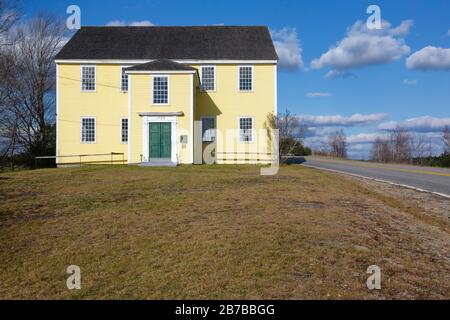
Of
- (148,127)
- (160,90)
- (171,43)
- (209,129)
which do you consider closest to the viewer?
(148,127)

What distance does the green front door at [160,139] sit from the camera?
81.5 ft

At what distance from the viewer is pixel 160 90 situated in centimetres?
2492

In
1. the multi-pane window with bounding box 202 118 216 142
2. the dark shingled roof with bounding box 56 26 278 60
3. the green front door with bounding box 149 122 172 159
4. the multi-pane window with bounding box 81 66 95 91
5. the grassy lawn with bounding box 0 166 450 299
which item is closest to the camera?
the grassy lawn with bounding box 0 166 450 299

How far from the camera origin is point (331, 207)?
1002 centimetres

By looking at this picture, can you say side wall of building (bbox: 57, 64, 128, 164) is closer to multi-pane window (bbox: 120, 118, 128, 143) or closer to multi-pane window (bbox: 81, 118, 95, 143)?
multi-pane window (bbox: 120, 118, 128, 143)

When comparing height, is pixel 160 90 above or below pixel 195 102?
above

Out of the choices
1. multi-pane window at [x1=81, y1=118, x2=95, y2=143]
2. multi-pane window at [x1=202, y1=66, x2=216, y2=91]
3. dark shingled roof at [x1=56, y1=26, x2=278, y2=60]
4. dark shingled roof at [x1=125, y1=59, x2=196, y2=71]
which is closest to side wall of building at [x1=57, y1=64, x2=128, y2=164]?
multi-pane window at [x1=81, y1=118, x2=95, y2=143]

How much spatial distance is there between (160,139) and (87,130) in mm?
6519

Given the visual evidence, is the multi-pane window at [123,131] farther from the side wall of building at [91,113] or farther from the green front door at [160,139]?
the green front door at [160,139]

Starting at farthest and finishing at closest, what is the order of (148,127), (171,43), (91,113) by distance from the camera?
(171,43), (91,113), (148,127)

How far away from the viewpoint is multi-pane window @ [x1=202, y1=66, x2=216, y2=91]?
28094mm

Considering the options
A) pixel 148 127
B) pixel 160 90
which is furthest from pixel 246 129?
pixel 148 127

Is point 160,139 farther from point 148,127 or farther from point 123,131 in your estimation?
point 123,131

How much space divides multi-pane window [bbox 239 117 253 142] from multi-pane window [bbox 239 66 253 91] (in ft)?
7.26
